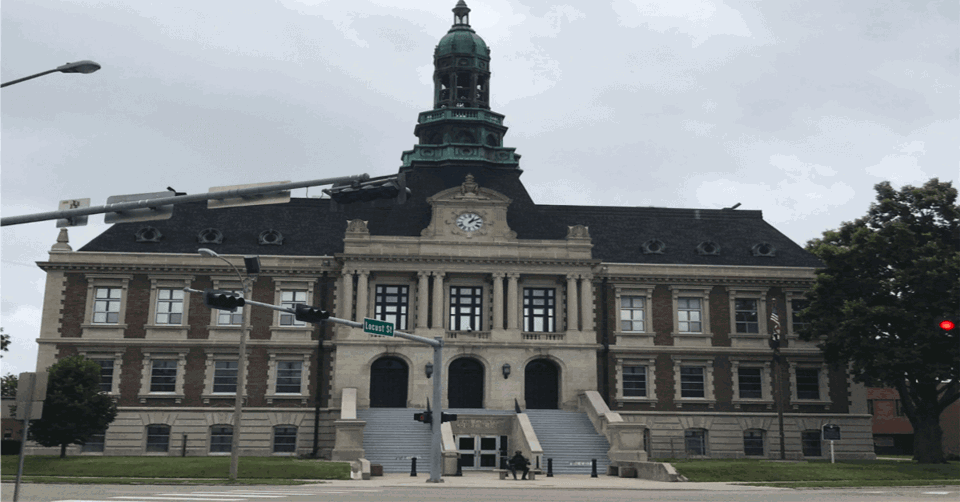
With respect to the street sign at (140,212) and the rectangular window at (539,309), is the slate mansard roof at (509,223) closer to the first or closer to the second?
the rectangular window at (539,309)

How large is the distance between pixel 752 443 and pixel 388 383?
67.9 feet

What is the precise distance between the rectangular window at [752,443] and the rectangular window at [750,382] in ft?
6.79

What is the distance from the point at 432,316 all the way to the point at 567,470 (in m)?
12.4

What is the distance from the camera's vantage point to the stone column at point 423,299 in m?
50.8

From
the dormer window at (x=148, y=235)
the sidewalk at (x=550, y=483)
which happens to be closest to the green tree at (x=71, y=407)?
the dormer window at (x=148, y=235)

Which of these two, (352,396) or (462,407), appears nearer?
(352,396)

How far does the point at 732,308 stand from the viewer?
5431 cm

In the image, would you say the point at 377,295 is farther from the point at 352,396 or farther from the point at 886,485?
the point at 886,485

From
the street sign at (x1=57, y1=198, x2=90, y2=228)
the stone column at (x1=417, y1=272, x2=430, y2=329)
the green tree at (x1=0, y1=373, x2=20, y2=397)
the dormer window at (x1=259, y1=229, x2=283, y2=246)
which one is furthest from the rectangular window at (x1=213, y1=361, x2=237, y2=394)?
the green tree at (x1=0, y1=373, x2=20, y2=397)

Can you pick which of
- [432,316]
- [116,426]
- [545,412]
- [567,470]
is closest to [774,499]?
[567,470]

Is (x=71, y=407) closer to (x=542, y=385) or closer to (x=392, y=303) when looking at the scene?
(x=392, y=303)

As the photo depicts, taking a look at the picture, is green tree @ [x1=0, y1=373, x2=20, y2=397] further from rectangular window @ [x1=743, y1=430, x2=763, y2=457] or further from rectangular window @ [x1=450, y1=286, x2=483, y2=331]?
rectangular window @ [x1=743, y1=430, x2=763, y2=457]

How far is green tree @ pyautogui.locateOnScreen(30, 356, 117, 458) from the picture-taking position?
42.4 meters

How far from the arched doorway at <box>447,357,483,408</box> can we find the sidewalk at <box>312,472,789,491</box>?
39.7ft
